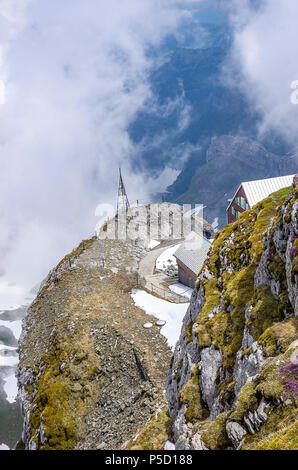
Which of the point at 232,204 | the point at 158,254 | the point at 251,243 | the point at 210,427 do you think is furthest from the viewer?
the point at 158,254

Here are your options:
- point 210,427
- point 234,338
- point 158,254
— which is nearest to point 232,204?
point 158,254

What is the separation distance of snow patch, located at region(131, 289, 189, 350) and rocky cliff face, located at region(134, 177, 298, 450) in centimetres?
1498

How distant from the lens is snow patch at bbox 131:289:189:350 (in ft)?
126

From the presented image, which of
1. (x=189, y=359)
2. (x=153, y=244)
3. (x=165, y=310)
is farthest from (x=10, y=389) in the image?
(x=189, y=359)

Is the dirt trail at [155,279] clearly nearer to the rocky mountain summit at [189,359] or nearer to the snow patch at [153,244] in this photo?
the snow patch at [153,244]

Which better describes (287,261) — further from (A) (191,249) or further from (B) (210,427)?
(A) (191,249)

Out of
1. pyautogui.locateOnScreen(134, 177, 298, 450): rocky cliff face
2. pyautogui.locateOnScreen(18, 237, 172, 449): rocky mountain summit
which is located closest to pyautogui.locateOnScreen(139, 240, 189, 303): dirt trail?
pyautogui.locateOnScreen(18, 237, 172, 449): rocky mountain summit

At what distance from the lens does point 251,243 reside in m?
20.6

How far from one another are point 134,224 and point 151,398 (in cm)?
5353

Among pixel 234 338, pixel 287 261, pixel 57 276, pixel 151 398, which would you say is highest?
pixel 57 276

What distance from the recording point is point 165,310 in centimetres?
4378

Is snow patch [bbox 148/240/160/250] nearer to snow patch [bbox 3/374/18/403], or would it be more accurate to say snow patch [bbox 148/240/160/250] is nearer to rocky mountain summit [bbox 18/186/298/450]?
rocky mountain summit [bbox 18/186/298/450]

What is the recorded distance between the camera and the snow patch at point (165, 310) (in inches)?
1513

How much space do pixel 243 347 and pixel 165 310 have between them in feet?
96.2
